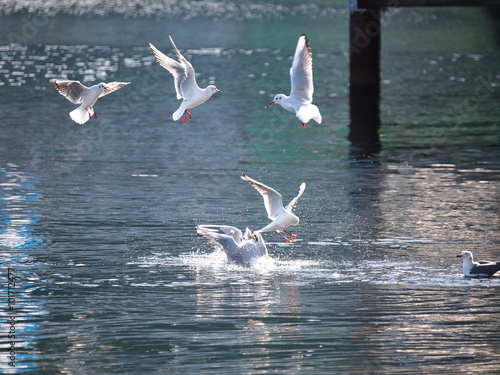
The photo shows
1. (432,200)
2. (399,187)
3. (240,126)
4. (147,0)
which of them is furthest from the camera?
(147,0)

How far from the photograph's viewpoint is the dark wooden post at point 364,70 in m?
35.5

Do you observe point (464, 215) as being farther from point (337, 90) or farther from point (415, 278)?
point (337, 90)

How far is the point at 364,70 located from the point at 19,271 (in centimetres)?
2642

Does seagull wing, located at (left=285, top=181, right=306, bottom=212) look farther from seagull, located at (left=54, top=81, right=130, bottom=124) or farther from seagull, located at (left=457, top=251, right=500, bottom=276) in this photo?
seagull, located at (left=54, top=81, right=130, bottom=124)

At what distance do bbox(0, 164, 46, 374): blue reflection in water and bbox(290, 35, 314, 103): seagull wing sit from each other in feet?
17.3

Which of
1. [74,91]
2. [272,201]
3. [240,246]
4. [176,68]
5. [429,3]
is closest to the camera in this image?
[240,246]

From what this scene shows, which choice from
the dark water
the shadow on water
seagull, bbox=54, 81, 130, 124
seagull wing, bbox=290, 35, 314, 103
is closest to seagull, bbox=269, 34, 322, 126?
seagull wing, bbox=290, 35, 314, 103

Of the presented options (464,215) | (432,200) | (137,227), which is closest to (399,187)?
(432,200)

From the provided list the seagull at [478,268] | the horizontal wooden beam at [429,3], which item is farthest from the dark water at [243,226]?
the horizontal wooden beam at [429,3]

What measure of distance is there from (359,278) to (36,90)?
92.4 feet

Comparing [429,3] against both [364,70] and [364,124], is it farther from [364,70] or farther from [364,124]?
[364,124]

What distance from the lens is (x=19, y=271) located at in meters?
17.2

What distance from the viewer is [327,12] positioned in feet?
318

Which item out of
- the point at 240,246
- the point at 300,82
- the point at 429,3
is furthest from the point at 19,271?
the point at 429,3
